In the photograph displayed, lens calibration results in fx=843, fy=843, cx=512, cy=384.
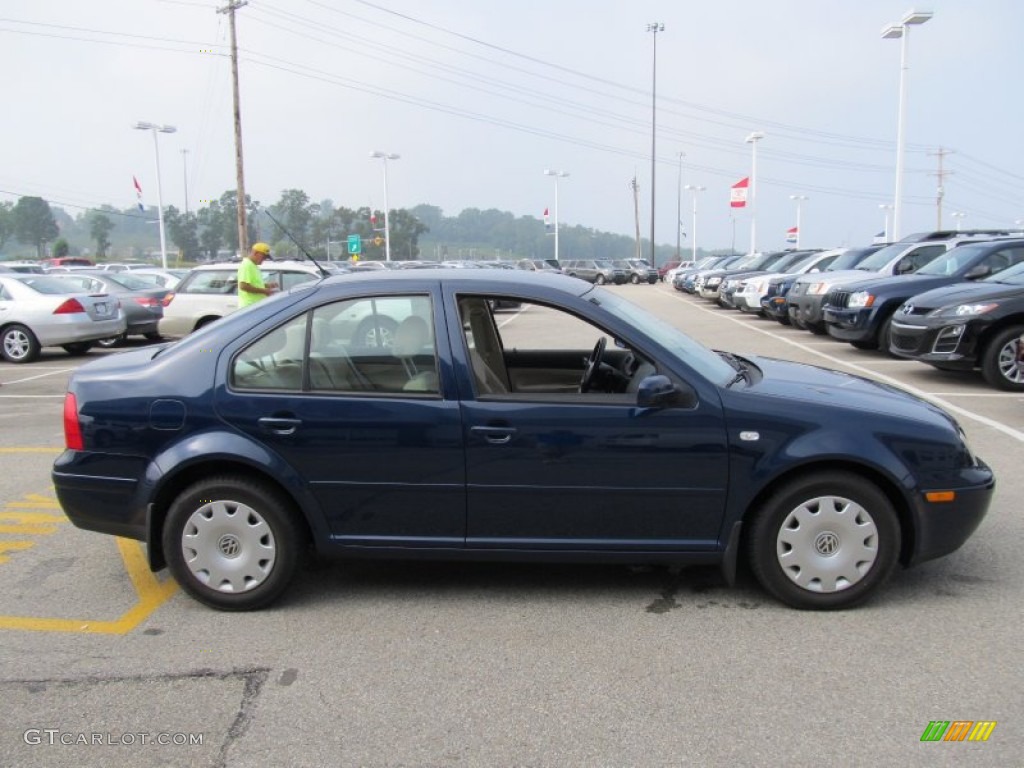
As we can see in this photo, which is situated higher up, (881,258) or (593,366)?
(881,258)

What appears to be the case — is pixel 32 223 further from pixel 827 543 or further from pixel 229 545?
pixel 827 543

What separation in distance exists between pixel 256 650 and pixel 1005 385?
29.4ft

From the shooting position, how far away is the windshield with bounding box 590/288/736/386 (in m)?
3.96

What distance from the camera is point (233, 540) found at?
3891 mm

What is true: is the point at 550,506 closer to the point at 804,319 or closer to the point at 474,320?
the point at 474,320

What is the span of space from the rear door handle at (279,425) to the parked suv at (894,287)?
10.1 metres

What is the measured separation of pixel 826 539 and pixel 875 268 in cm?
1312

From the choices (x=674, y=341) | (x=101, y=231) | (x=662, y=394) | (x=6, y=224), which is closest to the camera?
(x=662, y=394)

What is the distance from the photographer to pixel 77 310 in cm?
1399

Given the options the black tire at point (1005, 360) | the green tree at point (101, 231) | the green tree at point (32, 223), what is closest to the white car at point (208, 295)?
the black tire at point (1005, 360)

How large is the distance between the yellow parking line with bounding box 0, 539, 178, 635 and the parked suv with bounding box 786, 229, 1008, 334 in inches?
512

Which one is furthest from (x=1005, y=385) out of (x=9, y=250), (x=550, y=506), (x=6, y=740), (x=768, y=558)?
(x=9, y=250)

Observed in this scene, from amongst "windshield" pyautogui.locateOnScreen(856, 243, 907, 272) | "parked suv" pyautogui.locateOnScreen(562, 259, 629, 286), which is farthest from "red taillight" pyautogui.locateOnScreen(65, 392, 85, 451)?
"parked suv" pyautogui.locateOnScreen(562, 259, 629, 286)

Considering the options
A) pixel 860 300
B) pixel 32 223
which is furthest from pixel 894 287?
pixel 32 223
